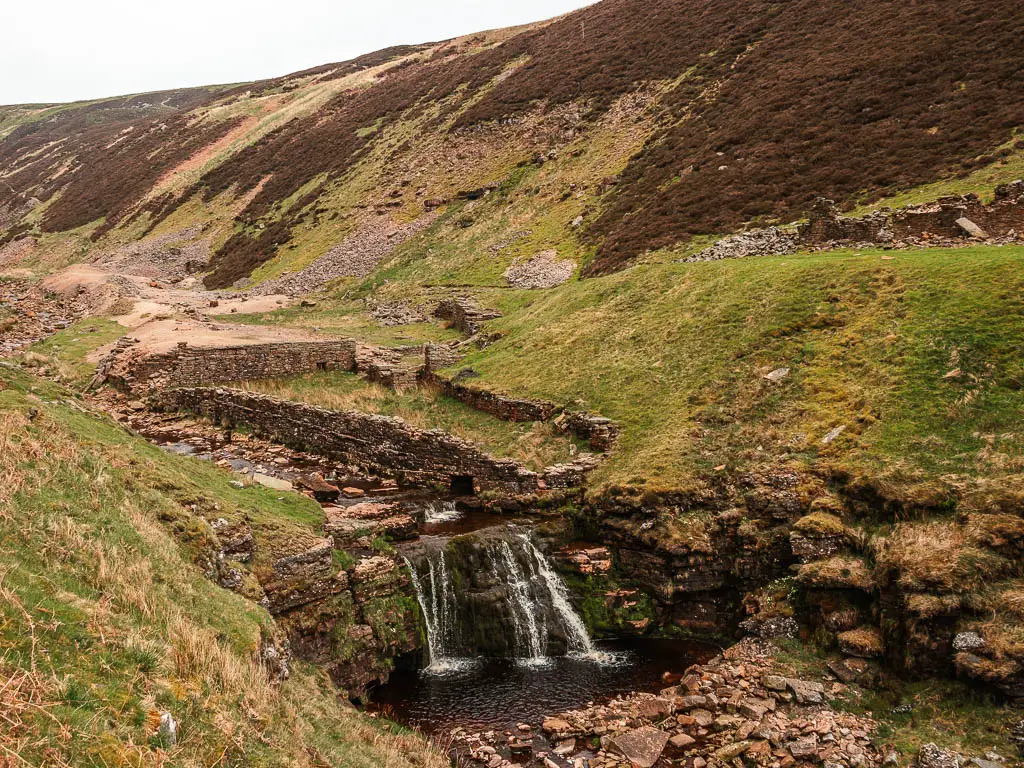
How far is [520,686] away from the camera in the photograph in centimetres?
1298

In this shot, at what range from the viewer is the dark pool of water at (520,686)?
12.0 m

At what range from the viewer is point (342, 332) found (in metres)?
36.6

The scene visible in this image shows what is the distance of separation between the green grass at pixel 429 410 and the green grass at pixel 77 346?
6.71 m

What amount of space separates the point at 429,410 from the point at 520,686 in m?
13.0

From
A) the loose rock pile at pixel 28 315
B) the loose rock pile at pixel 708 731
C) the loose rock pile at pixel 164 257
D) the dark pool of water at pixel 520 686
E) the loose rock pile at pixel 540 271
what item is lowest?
the dark pool of water at pixel 520 686

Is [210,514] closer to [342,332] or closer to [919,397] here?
[919,397]

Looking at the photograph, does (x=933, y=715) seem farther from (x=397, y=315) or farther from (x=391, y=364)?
(x=397, y=315)

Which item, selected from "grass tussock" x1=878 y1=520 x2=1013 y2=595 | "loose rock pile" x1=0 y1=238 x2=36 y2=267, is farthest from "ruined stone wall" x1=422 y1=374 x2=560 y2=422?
"loose rock pile" x1=0 y1=238 x2=36 y2=267

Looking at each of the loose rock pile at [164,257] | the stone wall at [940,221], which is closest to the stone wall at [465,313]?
the stone wall at [940,221]

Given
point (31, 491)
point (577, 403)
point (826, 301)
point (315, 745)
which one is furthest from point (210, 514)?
point (826, 301)

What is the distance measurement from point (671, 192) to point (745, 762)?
30.7 meters

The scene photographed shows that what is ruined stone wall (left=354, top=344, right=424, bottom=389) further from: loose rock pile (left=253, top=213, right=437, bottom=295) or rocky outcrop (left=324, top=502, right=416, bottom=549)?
loose rock pile (left=253, top=213, right=437, bottom=295)

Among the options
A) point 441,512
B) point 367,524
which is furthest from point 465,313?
point 367,524

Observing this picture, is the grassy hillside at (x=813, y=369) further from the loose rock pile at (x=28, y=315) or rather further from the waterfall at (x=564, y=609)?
the loose rock pile at (x=28, y=315)
